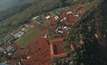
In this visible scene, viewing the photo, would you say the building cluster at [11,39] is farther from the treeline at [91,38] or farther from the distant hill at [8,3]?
the distant hill at [8,3]

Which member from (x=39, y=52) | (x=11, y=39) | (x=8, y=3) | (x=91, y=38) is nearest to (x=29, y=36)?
(x=11, y=39)

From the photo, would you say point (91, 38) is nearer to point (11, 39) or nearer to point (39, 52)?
point (39, 52)

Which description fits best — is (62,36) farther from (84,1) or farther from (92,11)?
(84,1)

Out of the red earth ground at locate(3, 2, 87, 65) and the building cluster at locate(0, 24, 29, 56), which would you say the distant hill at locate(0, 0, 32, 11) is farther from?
the red earth ground at locate(3, 2, 87, 65)

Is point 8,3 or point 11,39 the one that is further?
point 8,3

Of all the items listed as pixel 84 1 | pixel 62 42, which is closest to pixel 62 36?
pixel 62 42

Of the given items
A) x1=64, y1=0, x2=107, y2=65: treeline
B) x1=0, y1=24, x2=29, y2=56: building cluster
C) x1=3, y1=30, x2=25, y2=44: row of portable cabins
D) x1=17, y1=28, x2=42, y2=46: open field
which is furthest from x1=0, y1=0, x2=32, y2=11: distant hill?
x1=64, y1=0, x2=107, y2=65: treeline

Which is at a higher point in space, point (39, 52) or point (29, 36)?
point (29, 36)

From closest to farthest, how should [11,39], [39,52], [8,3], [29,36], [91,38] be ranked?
[39,52] < [91,38] < [11,39] < [29,36] < [8,3]

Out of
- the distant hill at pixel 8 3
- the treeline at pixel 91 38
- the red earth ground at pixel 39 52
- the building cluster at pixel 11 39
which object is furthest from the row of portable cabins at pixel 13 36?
the distant hill at pixel 8 3
